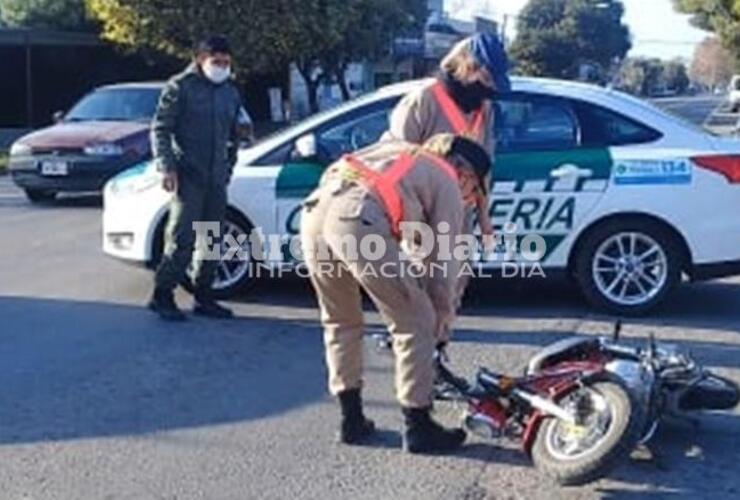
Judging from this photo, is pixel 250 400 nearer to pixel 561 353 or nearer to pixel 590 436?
pixel 561 353

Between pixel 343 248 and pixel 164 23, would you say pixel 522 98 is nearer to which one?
pixel 343 248

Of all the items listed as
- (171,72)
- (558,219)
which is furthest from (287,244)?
(171,72)

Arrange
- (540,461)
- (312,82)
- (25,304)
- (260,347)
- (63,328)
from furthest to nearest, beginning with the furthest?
1. (312,82)
2. (25,304)
3. (63,328)
4. (260,347)
5. (540,461)

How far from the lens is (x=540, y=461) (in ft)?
16.5

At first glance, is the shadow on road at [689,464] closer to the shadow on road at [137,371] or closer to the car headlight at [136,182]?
the shadow on road at [137,371]

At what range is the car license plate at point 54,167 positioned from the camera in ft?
51.6

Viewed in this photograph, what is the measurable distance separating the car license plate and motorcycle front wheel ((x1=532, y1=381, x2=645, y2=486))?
1160 centimetres

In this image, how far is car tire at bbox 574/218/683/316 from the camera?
27.0 feet

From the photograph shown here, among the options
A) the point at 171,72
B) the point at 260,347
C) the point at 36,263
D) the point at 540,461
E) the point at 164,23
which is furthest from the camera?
the point at 171,72

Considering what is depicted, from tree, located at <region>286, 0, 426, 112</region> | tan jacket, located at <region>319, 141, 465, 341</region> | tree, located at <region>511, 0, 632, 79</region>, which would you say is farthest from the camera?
tree, located at <region>511, 0, 632, 79</region>

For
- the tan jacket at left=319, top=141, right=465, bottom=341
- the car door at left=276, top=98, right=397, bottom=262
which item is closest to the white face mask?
the car door at left=276, top=98, right=397, bottom=262

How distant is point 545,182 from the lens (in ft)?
26.9

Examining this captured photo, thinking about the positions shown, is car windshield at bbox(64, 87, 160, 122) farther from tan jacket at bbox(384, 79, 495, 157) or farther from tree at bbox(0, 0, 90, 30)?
tree at bbox(0, 0, 90, 30)

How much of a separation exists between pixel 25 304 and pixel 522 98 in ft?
12.2
